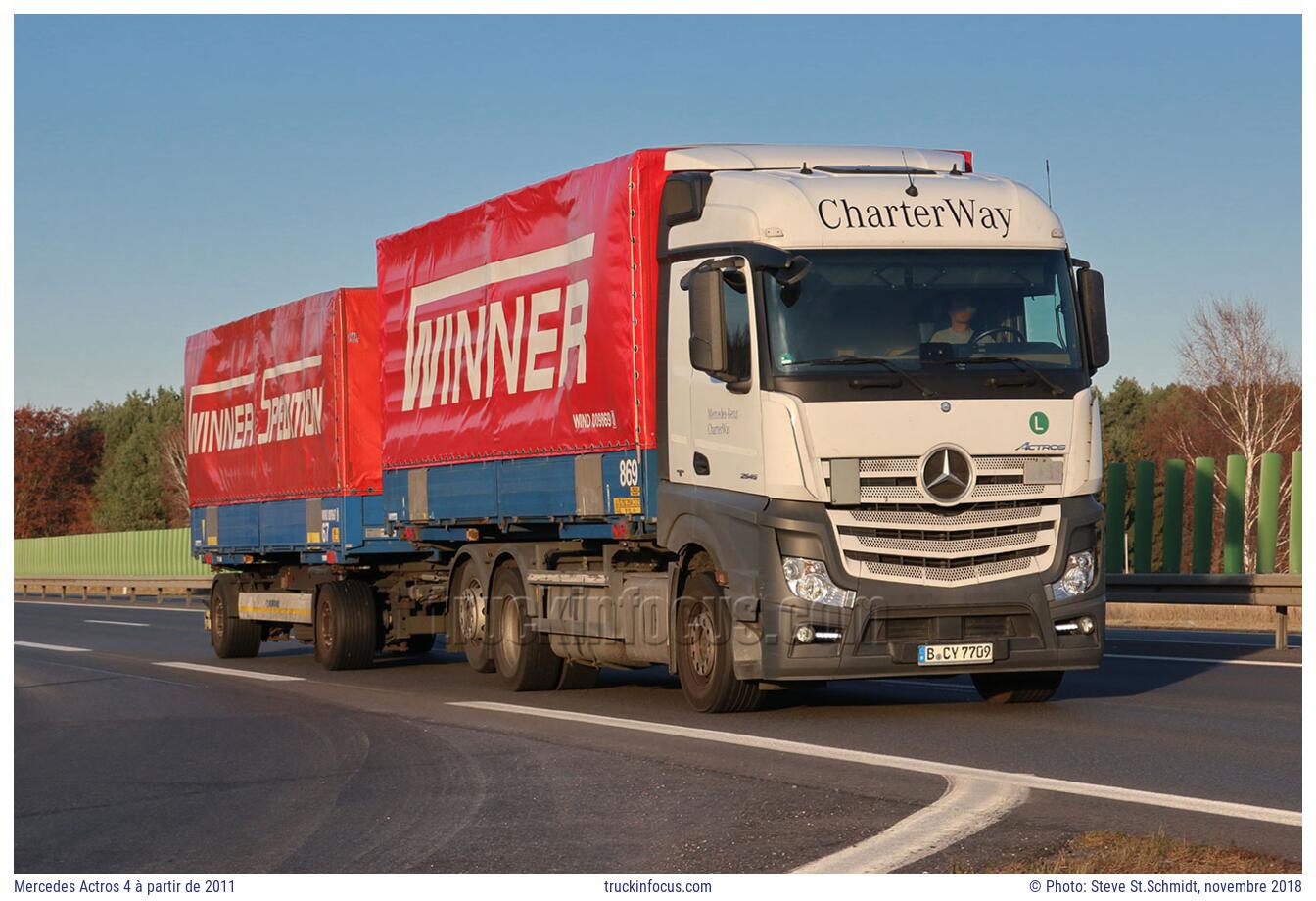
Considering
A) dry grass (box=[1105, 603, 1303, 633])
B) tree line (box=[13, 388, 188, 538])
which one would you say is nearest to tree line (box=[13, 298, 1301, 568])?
tree line (box=[13, 388, 188, 538])

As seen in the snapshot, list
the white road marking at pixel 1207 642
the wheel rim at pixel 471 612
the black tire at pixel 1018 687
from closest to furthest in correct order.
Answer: the black tire at pixel 1018 687
the wheel rim at pixel 471 612
the white road marking at pixel 1207 642

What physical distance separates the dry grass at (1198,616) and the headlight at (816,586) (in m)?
8.54

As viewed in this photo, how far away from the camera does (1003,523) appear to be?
13375mm

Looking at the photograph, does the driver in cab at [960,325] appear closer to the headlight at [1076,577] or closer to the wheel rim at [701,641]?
the headlight at [1076,577]

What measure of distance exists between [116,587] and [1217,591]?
41.9 m

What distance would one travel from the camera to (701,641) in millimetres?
14297

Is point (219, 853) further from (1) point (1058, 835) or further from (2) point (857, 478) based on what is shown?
(2) point (857, 478)

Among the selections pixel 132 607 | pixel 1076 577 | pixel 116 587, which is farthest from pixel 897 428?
pixel 116 587

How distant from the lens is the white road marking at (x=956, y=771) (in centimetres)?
905

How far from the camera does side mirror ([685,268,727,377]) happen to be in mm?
13398

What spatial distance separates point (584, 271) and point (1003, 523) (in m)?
4.03

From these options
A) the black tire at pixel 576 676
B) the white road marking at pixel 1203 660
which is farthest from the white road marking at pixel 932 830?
the black tire at pixel 576 676

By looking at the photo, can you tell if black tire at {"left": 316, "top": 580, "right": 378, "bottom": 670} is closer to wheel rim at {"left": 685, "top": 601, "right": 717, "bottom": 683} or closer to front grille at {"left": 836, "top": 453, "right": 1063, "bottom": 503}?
wheel rim at {"left": 685, "top": 601, "right": 717, "bottom": 683}

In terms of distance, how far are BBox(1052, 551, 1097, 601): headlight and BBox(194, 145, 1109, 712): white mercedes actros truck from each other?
2cm
